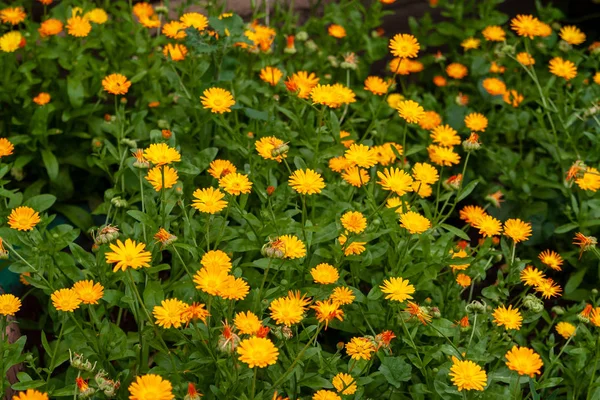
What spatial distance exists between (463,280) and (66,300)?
3.21ft

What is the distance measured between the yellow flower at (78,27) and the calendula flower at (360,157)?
100cm

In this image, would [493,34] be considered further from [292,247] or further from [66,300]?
[66,300]

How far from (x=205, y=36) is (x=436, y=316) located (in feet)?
3.72

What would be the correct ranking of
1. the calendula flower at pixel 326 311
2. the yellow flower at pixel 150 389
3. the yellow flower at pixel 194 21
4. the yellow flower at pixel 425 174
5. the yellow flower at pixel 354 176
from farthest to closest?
the yellow flower at pixel 194 21, the yellow flower at pixel 425 174, the yellow flower at pixel 354 176, the calendula flower at pixel 326 311, the yellow flower at pixel 150 389

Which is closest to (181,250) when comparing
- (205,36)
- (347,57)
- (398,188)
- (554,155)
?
(398,188)

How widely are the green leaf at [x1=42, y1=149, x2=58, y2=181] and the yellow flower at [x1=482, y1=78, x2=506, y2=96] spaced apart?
1521mm

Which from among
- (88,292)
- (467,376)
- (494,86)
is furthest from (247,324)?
(494,86)

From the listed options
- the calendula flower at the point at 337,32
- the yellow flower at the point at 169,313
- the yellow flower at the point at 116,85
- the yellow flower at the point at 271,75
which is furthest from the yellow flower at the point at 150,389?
the calendula flower at the point at 337,32

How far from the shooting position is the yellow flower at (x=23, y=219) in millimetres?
1812

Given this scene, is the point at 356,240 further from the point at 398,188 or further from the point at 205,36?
the point at 205,36

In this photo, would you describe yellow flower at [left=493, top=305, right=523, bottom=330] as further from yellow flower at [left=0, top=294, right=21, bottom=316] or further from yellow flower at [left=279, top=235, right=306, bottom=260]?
yellow flower at [left=0, top=294, right=21, bottom=316]

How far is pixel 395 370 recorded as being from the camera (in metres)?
1.73

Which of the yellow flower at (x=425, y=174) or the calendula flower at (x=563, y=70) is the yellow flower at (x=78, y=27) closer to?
the yellow flower at (x=425, y=174)

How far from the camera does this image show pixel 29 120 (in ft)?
8.08
